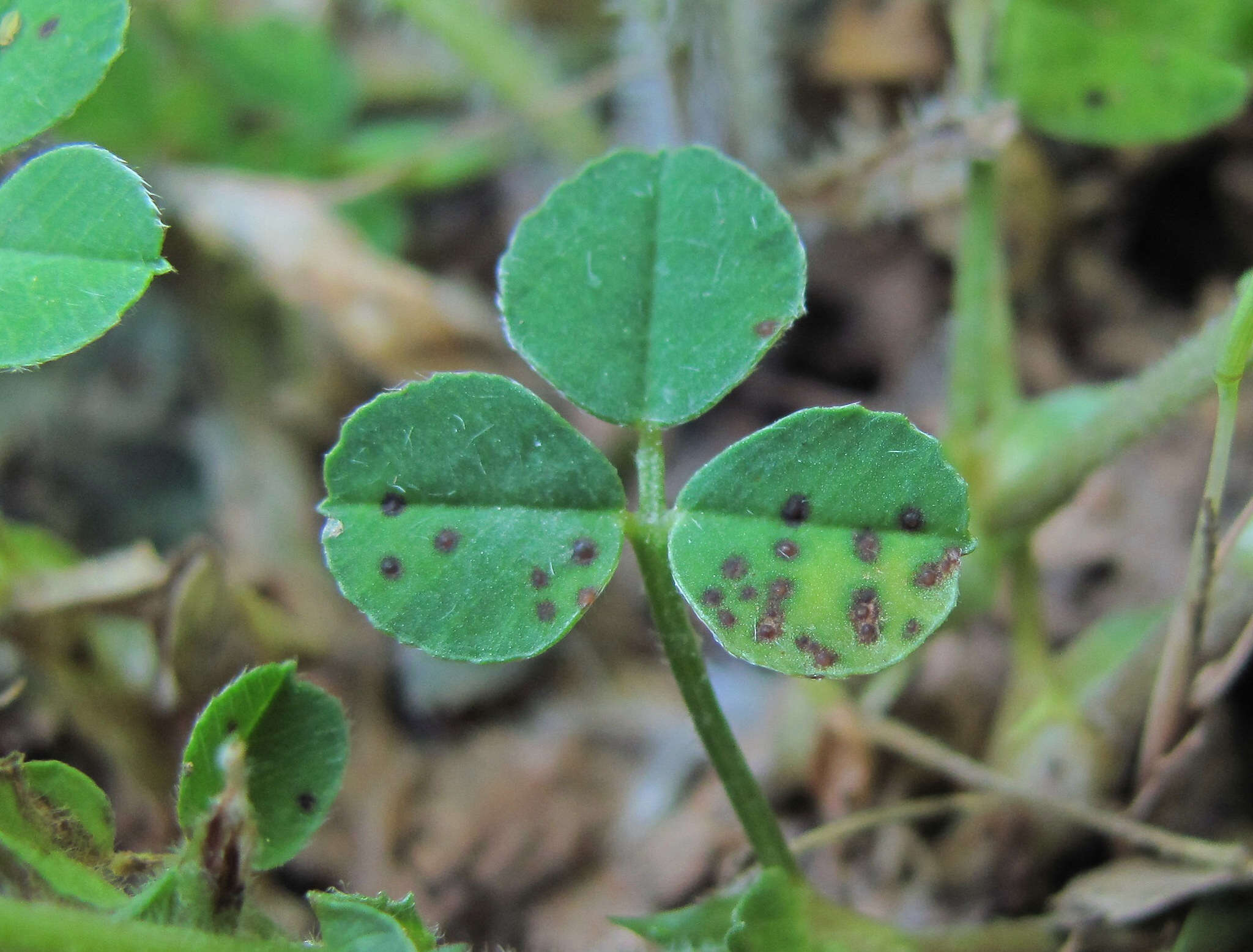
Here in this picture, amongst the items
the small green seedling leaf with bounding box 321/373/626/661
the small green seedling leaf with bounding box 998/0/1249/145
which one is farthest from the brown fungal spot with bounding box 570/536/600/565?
the small green seedling leaf with bounding box 998/0/1249/145

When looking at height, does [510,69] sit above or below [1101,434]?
above

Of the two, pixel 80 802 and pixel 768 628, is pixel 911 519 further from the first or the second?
pixel 80 802

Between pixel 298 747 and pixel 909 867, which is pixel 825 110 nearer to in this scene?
pixel 909 867

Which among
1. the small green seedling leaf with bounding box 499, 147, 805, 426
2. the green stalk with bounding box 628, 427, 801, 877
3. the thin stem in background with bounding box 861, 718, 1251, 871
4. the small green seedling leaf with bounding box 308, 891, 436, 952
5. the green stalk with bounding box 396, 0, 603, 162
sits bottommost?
the thin stem in background with bounding box 861, 718, 1251, 871

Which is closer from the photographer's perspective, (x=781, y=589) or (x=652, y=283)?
(x=781, y=589)

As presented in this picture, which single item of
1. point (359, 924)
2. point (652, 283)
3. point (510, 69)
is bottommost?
point (359, 924)

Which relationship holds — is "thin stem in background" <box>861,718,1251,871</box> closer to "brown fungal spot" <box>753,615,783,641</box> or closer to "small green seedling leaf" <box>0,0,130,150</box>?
"brown fungal spot" <box>753,615,783,641</box>

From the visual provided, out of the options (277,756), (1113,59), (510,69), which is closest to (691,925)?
(277,756)

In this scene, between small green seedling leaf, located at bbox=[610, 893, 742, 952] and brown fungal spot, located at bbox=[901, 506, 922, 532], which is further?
small green seedling leaf, located at bbox=[610, 893, 742, 952]
